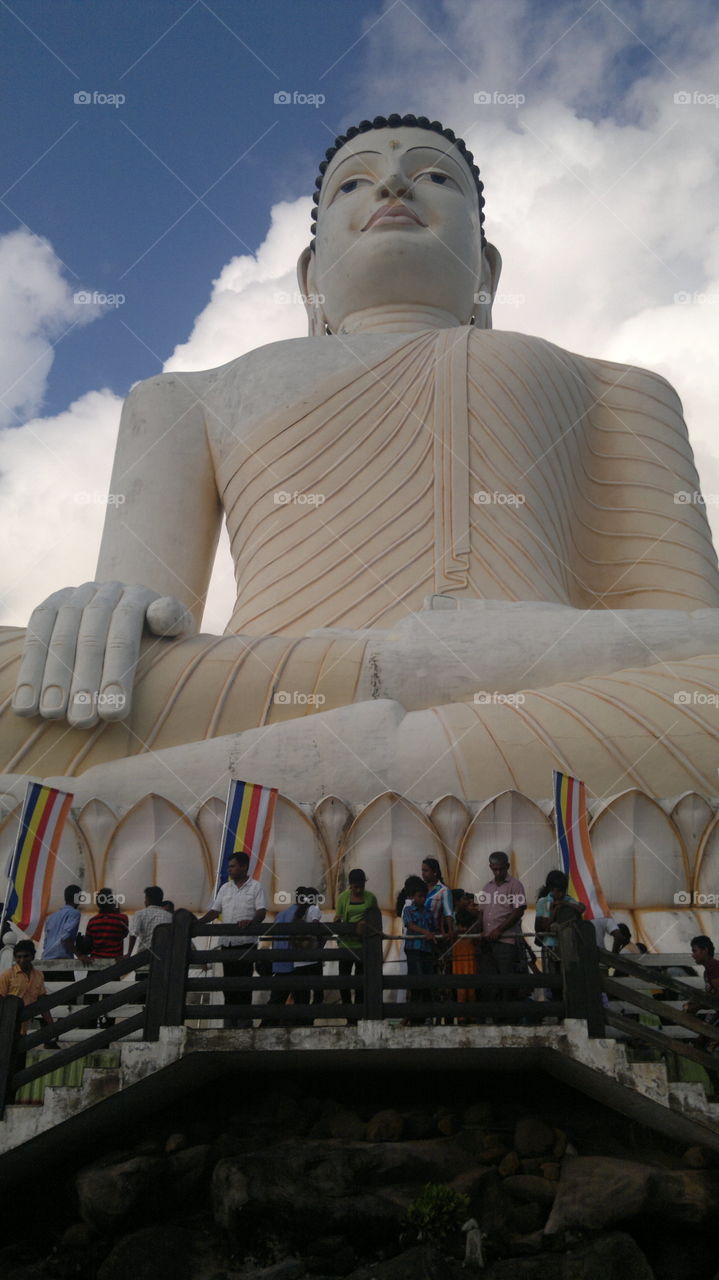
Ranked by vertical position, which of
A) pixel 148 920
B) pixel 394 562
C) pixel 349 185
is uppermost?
pixel 349 185

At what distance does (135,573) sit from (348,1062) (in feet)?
20.7

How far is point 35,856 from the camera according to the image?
19.4 feet

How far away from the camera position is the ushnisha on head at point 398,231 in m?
11.4

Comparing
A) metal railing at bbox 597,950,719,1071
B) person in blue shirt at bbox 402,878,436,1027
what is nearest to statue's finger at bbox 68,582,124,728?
person in blue shirt at bbox 402,878,436,1027

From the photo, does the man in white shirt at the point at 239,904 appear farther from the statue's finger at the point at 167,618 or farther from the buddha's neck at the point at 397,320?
the buddha's neck at the point at 397,320

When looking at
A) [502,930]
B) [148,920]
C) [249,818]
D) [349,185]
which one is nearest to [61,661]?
[249,818]

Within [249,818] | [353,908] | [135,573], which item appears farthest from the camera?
[135,573]

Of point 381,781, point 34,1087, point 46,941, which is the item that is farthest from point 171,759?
point 34,1087

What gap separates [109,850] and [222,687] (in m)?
1.38

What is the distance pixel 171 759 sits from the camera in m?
6.87

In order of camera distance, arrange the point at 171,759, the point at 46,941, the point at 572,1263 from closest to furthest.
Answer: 1. the point at 572,1263
2. the point at 46,941
3. the point at 171,759

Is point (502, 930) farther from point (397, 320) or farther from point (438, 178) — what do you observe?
point (438, 178)

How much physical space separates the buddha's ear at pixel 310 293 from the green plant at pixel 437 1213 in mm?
9815

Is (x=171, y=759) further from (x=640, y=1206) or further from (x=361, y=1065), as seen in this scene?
(x=640, y=1206)
